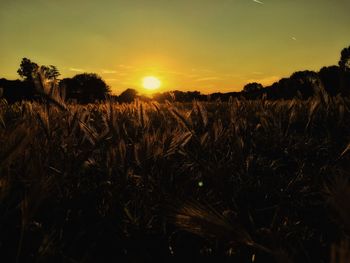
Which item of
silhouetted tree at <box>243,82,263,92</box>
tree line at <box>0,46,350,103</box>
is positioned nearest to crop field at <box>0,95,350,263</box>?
tree line at <box>0,46,350,103</box>


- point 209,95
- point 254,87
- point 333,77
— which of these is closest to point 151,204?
point 209,95

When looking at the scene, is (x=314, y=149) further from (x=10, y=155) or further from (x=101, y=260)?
(x=10, y=155)

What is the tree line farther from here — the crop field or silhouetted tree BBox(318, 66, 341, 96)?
the crop field

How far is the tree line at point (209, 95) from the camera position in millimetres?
1560

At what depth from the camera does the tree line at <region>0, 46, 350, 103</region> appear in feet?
5.12

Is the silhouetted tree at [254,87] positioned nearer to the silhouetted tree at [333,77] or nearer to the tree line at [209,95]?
the tree line at [209,95]

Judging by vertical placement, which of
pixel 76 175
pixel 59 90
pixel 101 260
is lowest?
pixel 101 260

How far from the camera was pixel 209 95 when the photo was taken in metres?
3.24

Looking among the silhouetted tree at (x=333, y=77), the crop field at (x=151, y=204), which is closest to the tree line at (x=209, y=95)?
the silhouetted tree at (x=333, y=77)

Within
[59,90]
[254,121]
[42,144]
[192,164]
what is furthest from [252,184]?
[254,121]

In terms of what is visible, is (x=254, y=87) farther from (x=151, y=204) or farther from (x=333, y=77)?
(x=333, y=77)

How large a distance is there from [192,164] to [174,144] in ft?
0.25

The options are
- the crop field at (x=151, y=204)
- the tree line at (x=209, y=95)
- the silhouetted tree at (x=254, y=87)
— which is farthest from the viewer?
the silhouetted tree at (x=254, y=87)

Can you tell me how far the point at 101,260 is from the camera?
701 millimetres
